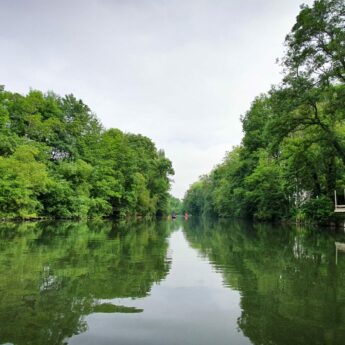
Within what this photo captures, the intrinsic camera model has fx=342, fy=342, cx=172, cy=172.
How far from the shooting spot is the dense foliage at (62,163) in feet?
104

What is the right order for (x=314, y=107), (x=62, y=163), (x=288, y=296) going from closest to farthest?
(x=288, y=296) → (x=314, y=107) → (x=62, y=163)

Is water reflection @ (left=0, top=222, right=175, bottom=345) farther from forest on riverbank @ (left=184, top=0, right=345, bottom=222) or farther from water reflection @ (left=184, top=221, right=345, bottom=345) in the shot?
forest on riverbank @ (left=184, top=0, right=345, bottom=222)

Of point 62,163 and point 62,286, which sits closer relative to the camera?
point 62,286

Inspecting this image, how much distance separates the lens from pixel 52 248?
12031 mm

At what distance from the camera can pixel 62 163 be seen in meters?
41.1

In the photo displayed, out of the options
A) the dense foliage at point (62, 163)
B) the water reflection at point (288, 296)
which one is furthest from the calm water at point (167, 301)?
the dense foliage at point (62, 163)

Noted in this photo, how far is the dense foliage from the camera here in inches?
1251

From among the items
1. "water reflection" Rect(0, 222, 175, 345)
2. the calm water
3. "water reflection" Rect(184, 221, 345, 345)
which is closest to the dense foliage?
"water reflection" Rect(0, 222, 175, 345)

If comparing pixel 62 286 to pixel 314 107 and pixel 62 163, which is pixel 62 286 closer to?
pixel 314 107

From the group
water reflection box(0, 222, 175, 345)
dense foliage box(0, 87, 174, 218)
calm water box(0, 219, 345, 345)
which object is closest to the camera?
calm water box(0, 219, 345, 345)

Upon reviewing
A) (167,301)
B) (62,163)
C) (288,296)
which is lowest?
(167,301)

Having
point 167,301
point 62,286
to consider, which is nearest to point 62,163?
point 62,286

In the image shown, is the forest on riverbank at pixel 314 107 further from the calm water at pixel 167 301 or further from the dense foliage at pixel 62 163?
the dense foliage at pixel 62 163

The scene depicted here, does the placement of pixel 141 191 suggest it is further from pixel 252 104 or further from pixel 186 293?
pixel 186 293
